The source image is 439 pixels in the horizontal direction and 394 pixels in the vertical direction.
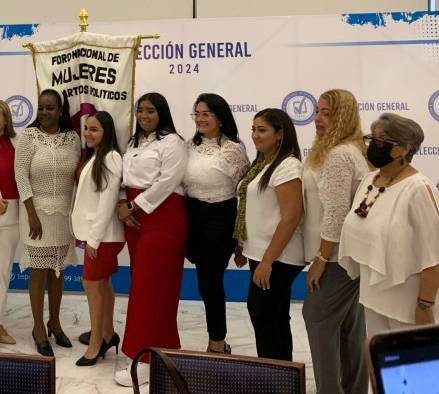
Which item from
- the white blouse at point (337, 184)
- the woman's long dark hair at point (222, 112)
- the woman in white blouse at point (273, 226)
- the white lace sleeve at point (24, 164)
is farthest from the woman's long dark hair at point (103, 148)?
the white blouse at point (337, 184)

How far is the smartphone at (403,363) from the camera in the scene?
28.0 inches

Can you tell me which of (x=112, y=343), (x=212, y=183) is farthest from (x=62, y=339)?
(x=212, y=183)

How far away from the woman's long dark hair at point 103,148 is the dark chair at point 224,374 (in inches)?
60.7

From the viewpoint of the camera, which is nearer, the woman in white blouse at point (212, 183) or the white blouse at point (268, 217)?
the white blouse at point (268, 217)

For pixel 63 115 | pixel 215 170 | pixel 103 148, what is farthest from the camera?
pixel 63 115

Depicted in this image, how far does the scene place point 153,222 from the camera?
276 cm

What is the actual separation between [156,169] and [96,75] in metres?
0.84

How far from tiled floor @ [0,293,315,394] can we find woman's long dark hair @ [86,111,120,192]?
41.0 inches

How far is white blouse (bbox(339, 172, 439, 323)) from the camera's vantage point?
1.74m

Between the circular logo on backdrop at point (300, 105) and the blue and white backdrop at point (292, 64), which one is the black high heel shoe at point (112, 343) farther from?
the circular logo on backdrop at point (300, 105)

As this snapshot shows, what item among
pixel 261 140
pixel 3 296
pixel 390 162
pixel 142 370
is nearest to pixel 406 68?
pixel 261 140

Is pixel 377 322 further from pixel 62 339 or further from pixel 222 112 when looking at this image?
pixel 62 339

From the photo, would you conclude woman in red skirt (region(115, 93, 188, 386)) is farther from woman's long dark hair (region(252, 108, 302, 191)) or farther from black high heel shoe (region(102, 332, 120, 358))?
woman's long dark hair (region(252, 108, 302, 191))

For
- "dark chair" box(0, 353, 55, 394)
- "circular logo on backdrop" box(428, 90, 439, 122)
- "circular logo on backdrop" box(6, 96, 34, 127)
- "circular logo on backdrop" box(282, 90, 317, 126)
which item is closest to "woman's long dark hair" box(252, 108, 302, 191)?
"dark chair" box(0, 353, 55, 394)
